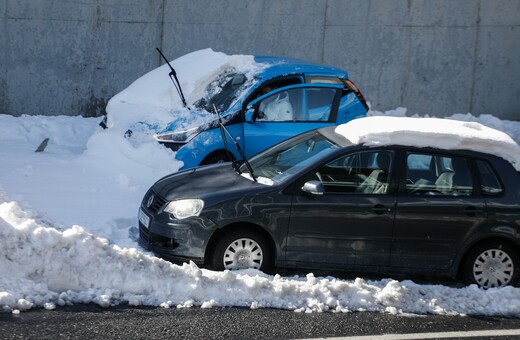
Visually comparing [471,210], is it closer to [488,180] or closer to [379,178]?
[488,180]

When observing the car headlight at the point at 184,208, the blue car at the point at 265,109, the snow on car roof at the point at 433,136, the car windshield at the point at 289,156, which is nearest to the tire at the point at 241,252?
the car headlight at the point at 184,208

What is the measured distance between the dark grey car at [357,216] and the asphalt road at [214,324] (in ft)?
3.32

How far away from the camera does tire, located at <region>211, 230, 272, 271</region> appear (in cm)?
762

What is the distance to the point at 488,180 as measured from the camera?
8.10 meters

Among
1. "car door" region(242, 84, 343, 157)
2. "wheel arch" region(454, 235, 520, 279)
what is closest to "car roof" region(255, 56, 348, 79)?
"car door" region(242, 84, 343, 157)

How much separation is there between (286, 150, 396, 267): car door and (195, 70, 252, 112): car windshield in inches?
132

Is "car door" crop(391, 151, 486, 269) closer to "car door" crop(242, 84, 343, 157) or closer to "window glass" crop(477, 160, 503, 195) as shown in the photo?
"window glass" crop(477, 160, 503, 195)

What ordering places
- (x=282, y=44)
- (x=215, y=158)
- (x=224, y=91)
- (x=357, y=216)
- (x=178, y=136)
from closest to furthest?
(x=357, y=216), (x=215, y=158), (x=178, y=136), (x=224, y=91), (x=282, y=44)

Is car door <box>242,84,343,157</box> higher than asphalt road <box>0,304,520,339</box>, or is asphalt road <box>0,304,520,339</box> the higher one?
car door <box>242,84,343,157</box>

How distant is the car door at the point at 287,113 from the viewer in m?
10.7

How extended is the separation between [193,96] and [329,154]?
4.07 metres

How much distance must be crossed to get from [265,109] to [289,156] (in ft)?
8.23

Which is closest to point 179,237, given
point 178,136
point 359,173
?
point 359,173

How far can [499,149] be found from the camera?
8.23m
